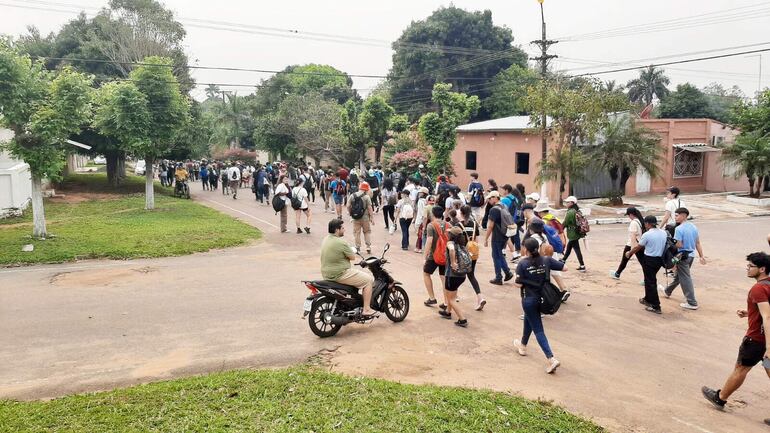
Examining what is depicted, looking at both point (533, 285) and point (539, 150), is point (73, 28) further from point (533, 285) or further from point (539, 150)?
point (533, 285)

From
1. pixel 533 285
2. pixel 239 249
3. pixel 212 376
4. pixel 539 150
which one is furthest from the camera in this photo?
pixel 539 150

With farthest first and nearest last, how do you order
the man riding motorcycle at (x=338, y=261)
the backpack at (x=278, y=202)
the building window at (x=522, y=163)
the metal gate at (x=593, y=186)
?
the building window at (x=522, y=163)
the metal gate at (x=593, y=186)
the backpack at (x=278, y=202)
the man riding motorcycle at (x=338, y=261)

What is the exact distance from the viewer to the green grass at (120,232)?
42.1ft

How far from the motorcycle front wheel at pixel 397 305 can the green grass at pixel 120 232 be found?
7.04 m

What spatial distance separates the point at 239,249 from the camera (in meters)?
13.9

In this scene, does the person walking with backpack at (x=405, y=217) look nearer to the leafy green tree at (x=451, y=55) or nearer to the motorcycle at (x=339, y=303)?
the motorcycle at (x=339, y=303)

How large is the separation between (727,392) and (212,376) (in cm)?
525

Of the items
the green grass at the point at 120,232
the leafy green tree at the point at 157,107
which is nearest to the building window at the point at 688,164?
the green grass at the point at 120,232

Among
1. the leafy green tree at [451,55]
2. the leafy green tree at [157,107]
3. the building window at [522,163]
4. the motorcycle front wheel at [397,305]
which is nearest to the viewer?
the motorcycle front wheel at [397,305]

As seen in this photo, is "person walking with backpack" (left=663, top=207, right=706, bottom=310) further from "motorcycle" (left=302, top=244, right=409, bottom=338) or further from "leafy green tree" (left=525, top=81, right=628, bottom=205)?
"leafy green tree" (left=525, top=81, right=628, bottom=205)

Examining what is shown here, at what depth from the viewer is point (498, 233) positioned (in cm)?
1009

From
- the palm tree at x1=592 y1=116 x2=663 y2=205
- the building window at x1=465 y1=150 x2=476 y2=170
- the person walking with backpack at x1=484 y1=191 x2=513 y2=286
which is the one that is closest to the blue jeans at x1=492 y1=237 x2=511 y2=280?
the person walking with backpack at x1=484 y1=191 x2=513 y2=286

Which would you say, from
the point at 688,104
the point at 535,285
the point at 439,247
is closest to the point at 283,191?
the point at 439,247

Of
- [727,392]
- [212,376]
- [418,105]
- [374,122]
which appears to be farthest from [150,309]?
[418,105]
